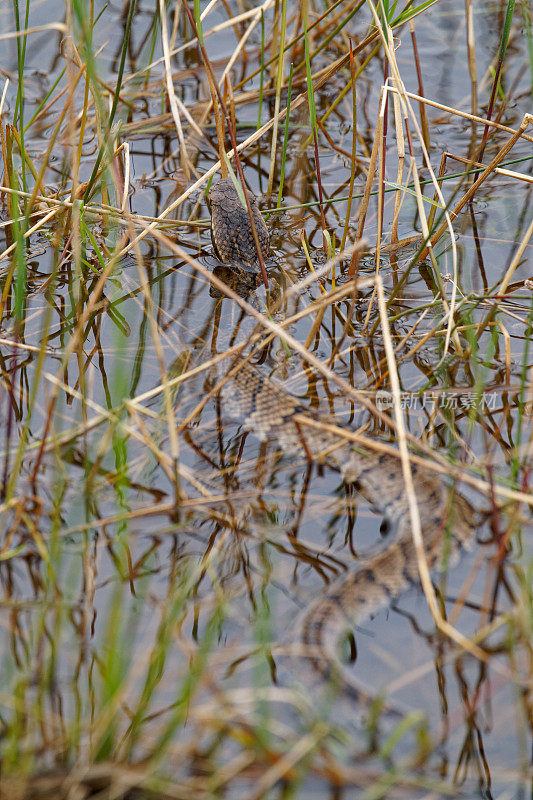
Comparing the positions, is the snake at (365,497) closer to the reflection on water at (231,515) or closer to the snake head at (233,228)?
the reflection on water at (231,515)

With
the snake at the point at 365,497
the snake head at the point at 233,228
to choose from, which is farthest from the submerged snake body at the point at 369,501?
the snake head at the point at 233,228

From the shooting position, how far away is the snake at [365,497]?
307cm

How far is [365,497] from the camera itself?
12.5 ft

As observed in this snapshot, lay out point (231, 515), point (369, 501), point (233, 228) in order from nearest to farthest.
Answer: point (231, 515), point (369, 501), point (233, 228)

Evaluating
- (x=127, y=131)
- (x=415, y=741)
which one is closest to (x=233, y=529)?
(x=415, y=741)

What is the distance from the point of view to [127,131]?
6.39 meters

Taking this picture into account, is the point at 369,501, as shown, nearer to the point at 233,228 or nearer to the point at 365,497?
the point at 365,497

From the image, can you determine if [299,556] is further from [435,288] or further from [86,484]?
[435,288]

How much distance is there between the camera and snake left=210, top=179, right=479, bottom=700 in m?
3.07

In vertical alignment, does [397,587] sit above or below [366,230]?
below

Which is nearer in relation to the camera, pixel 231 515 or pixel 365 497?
pixel 231 515

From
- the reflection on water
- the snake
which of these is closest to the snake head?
the reflection on water

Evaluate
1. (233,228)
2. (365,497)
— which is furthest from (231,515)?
(233,228)

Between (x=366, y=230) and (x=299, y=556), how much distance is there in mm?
2812
